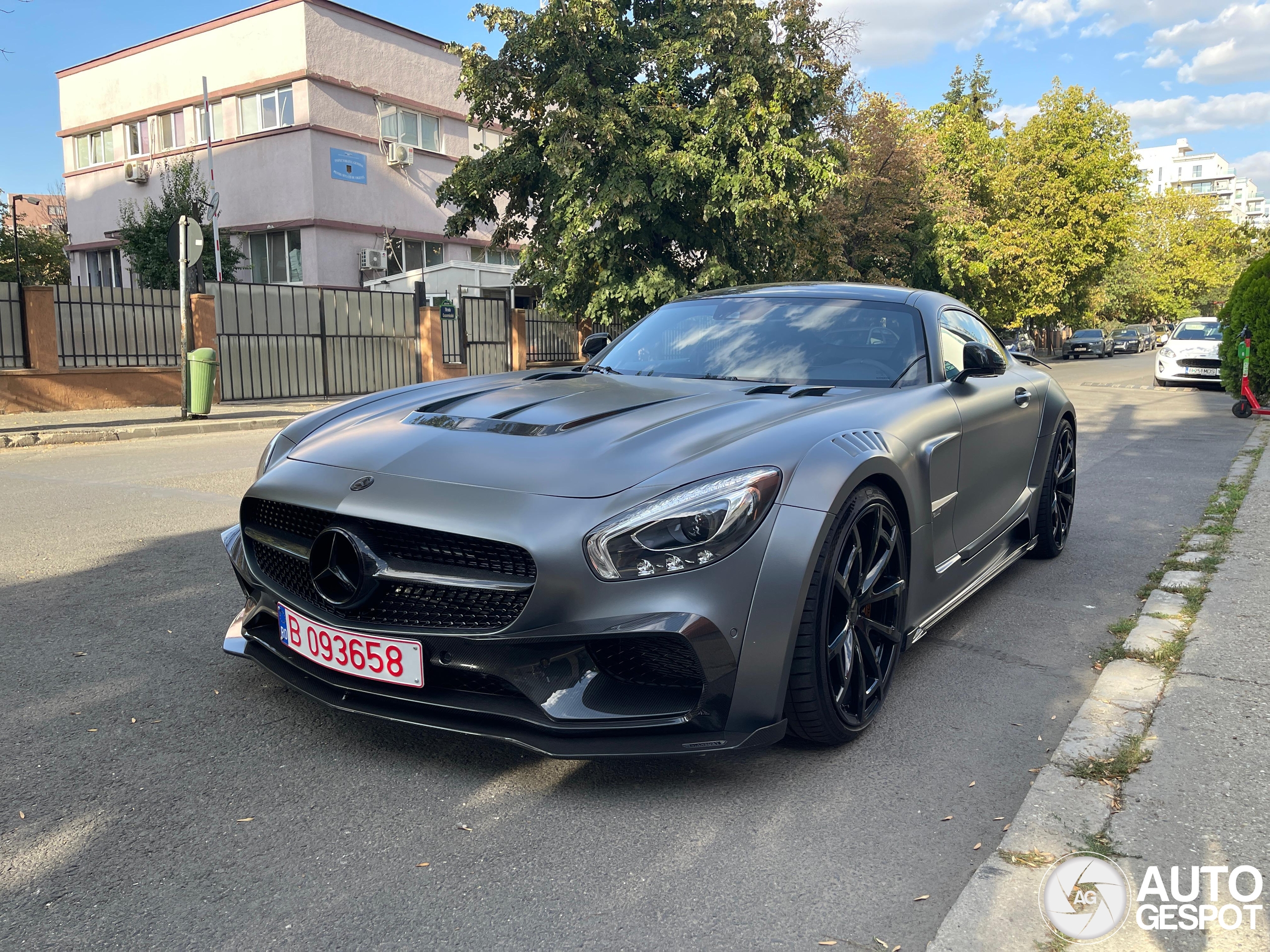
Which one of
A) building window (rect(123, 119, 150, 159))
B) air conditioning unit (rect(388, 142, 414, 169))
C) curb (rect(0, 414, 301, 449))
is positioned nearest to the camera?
curb (rect(0, 414, 301, 449))

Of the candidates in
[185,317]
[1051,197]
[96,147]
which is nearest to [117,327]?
[185,317]

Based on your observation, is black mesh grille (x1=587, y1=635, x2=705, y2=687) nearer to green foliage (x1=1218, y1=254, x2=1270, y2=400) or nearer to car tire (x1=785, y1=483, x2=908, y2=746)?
car tire (x1=785, y1=483, x2=908, y2=746)

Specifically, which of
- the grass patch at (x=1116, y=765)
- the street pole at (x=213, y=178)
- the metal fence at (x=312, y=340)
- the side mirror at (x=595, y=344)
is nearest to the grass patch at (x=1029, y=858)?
the grass patch at (x=1116, y=765)

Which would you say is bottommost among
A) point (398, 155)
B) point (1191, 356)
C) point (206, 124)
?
point (1191, 356)

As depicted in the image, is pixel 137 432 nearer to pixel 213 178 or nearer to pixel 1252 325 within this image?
pixel 1252 325

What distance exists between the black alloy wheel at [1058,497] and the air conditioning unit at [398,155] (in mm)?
27745

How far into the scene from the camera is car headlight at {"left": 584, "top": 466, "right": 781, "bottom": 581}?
2.56m

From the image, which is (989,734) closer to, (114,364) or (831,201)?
(114,364)

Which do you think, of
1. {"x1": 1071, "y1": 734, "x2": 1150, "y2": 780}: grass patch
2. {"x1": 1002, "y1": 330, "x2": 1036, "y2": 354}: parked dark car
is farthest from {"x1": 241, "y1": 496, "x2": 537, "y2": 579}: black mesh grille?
{"x1": 1002, "y1": 330, "x2": 1036, "y2": 354}: parked dark car

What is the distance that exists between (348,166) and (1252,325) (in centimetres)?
2364

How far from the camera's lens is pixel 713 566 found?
258 cm

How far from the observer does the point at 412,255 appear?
105 ft

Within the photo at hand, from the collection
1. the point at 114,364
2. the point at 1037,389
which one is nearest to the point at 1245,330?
the point at 1037,389

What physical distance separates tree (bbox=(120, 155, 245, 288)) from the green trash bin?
50.1 ft
